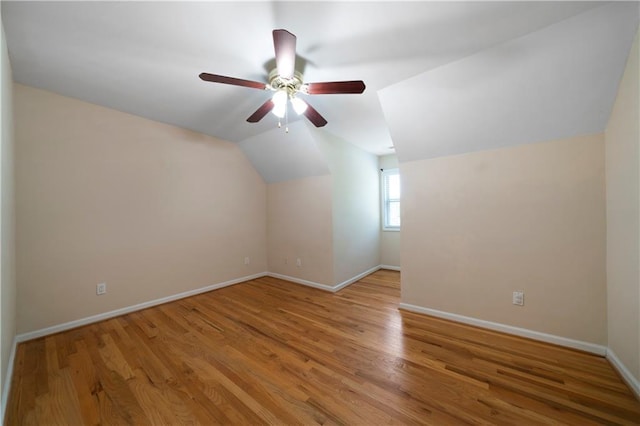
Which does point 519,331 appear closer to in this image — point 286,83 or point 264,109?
point 286,83

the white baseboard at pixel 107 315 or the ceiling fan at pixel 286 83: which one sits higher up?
the ceiling fan at pixel 286 83

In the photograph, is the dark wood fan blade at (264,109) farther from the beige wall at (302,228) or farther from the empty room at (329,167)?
the beige wall at (302,228)

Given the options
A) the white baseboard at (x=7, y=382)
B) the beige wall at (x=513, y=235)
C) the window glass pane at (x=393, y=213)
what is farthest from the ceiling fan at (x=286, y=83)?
the window glass pane at (x=393, y=213)

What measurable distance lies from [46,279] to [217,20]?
2.90 metres

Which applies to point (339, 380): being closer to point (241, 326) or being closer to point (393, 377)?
point (393, 377)

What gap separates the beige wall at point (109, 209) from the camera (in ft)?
7.08

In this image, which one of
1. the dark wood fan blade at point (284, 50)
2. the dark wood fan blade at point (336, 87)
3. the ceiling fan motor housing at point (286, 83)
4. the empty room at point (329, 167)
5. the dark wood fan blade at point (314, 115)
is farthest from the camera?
the dark wood fan blade at point (314, 115)

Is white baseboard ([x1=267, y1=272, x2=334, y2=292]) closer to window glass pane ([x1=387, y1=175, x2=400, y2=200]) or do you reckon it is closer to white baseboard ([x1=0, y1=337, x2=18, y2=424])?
window glass pane ([x1=387, y1=175, x2=400, y2=200])

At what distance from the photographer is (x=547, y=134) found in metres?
1.96

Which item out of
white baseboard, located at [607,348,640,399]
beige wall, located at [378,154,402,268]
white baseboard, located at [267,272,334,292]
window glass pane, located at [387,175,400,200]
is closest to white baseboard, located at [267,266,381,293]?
white baseboard, located at [267,272,334,292]

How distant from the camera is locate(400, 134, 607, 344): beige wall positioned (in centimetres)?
184

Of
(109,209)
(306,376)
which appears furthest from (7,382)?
(306,376)

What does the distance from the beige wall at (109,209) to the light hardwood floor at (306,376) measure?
0.47 metres

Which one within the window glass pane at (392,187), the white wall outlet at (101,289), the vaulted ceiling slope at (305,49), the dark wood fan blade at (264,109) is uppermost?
the vaulted ceiling slope at (305,49)
